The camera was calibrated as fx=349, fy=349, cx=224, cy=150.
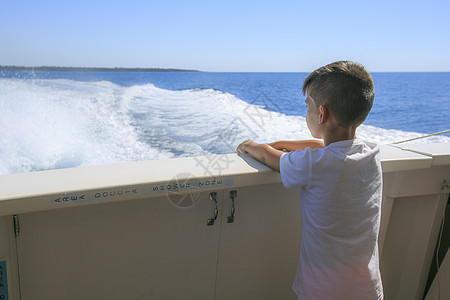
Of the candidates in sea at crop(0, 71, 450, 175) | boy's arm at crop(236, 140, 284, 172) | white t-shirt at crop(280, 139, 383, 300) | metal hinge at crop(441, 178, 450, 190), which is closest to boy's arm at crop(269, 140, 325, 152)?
boy's arm at crop(236, 140, 284, 172)

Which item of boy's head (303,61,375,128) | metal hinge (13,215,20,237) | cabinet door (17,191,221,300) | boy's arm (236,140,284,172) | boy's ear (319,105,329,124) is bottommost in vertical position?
cabinet door (17,191,221,300)

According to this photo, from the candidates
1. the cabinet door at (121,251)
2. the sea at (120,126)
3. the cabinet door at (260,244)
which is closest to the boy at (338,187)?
the cabinet door at (260,244)

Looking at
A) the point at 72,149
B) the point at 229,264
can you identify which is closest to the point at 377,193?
the point at 229,264

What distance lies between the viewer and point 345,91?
33.3 inches

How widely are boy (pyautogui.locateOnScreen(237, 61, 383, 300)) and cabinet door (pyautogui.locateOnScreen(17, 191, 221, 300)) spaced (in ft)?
1.01

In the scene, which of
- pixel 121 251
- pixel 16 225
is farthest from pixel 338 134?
pixel 16 225

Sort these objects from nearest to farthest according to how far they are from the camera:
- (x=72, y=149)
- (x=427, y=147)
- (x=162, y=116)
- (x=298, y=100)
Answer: (x=427, y=147), (x=72, y=149), (x=162, y=116), (x=298, y=100)

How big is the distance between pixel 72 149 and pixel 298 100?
8.01 m

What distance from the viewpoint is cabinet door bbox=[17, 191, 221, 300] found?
2.91 feet

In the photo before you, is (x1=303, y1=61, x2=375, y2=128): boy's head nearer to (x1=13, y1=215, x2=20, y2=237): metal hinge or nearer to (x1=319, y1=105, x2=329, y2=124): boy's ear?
(x1=319, y1=105, x2=329, y2=124): boy's ear

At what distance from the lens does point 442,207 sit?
55.4 inches

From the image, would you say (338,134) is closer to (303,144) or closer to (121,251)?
(303,144)

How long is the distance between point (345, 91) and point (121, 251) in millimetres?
738

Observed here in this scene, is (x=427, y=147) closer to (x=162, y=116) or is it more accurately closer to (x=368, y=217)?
(x=368, y=217)
